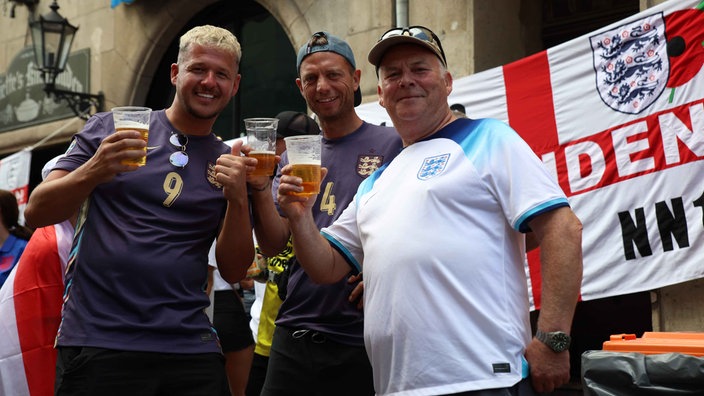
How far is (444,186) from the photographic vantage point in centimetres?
304

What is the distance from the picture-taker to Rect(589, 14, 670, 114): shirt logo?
236 inches

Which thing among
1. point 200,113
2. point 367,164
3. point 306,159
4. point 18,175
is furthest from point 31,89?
point 306,159

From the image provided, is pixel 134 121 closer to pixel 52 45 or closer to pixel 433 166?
pixel 433 166

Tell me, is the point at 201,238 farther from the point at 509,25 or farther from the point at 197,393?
the point at 509,25

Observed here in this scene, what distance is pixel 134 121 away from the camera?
322 cm

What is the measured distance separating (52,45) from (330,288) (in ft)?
29.9

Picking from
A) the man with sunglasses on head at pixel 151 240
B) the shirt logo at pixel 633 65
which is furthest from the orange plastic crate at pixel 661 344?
the shirt logo at pixel 633 65

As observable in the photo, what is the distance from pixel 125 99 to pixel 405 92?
31.3ft

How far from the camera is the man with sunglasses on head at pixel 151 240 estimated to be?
3268 millimetres

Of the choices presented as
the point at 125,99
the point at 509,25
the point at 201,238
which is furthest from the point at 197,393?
the point at 125,99

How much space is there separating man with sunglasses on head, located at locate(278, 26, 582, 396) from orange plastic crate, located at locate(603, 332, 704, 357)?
0.59 metres

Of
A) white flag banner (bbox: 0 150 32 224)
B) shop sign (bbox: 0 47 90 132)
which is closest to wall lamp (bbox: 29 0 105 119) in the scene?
shop sign (bbox: 0 47 90 132)

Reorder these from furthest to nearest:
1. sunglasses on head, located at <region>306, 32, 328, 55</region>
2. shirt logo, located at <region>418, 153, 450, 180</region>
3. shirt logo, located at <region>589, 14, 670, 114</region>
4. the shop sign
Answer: the shop sign < shirt logo, located at <region>589, 14, 670, 114</region> < sunglasses on head, located at <region>306, 32, 328, 55</region> < shirt logo, located at <region>418, 153, 450, 180</region>

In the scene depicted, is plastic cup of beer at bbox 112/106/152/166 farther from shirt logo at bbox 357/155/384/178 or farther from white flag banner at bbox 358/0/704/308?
white flag banner at bbox 358/0/704/308
